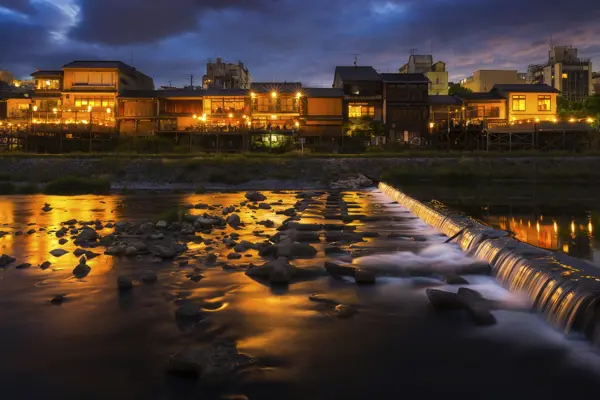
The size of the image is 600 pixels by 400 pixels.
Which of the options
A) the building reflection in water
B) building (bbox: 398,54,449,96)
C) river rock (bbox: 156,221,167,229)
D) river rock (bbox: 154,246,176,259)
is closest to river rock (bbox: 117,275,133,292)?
river rock (bbox: 154,246,176,259)

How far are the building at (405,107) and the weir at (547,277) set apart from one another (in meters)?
45.4

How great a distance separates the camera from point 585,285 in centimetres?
627

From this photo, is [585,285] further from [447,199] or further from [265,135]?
[265,135]

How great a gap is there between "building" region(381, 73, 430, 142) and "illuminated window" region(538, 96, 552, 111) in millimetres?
13032

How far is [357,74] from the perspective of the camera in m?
58.8

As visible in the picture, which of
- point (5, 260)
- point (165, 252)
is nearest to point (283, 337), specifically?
point (165, 252)

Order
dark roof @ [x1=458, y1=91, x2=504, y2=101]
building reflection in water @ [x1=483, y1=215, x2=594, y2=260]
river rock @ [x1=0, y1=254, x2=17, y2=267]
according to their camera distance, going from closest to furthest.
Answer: river rock @ [x1=0, y1=254, x2=17, y2=267] < building reflection in water @ [x1=483, y1=215, x2=594, y2=260] < dark roof @ [x1=458, y1=91, x2=504, y2=101]

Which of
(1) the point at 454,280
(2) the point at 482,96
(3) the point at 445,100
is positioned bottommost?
(1) the point at 454,280

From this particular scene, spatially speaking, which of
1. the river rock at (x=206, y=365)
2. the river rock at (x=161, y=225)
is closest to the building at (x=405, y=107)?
the river rock at (x=161, y=225)

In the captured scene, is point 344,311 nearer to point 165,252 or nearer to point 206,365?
point 206,365

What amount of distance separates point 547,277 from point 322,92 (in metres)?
50.7

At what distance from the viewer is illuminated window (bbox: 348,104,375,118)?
186 ft

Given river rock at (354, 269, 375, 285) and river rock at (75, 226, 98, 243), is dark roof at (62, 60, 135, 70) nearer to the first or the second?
river rock at (75, 226, 98, 243)

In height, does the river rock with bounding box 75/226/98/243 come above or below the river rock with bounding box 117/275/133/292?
above
